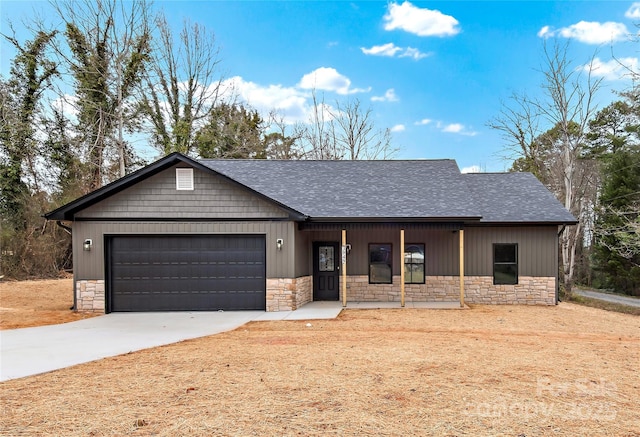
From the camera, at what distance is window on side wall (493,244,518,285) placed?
13.7 m

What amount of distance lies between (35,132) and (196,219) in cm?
1514

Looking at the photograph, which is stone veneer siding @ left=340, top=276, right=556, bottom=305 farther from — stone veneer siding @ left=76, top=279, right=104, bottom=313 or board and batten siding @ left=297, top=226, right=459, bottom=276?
stone veneer siding @ left=76, top=279, right=104, bottom=313

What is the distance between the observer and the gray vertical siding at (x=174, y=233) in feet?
38.1

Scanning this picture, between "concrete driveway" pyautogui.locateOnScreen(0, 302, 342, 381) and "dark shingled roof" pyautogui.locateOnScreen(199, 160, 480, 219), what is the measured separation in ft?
9.74

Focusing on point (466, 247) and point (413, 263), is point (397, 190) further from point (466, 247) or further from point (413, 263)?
point (466, 247)

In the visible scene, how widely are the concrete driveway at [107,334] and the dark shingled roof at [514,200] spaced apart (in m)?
5.93

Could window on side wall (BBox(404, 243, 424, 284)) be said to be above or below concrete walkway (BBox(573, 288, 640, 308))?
above

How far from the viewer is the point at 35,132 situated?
21641mm

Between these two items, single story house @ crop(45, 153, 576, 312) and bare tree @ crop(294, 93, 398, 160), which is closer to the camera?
single story house @ crop(45, 153, 576, 312)

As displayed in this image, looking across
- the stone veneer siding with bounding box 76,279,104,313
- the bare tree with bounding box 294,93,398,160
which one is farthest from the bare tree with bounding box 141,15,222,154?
the stone veneer siding with bounding box 76,279,104,313

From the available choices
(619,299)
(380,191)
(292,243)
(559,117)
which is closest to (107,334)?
(292,243)

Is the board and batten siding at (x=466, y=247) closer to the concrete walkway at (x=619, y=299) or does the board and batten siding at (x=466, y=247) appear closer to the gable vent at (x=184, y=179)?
the gable vent at (x=184, y=179)

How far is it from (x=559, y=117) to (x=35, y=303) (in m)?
21.1

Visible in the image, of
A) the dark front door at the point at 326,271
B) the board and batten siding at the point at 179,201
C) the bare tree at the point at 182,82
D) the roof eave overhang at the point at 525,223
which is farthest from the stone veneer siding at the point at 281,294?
the bare tree at the point at 182,82
